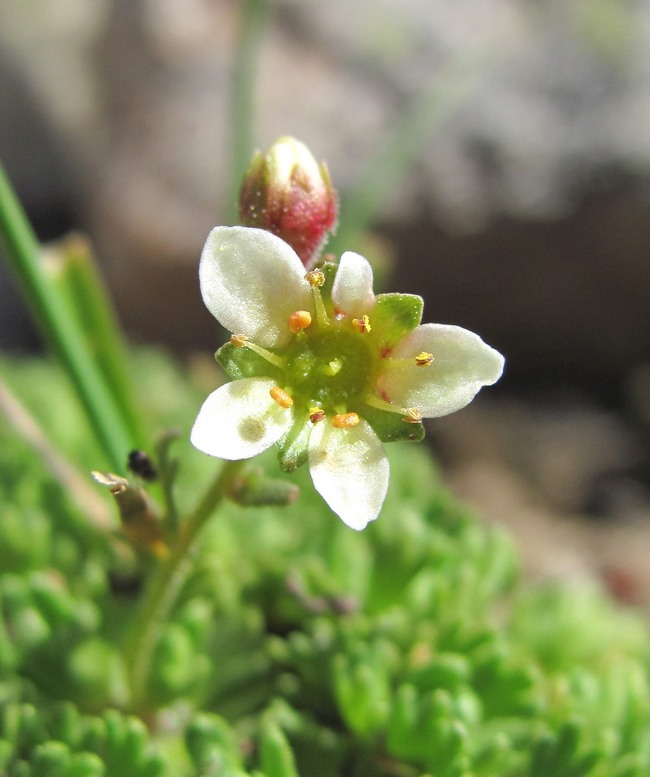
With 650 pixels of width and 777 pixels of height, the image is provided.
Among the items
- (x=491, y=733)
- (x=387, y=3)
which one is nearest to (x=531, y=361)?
(x=387, y=3)

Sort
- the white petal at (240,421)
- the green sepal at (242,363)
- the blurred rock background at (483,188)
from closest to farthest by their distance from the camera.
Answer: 1. the white petal at (240,421)
2. the green sepal at (242,363)
3. the blurred rock background at (483,188)

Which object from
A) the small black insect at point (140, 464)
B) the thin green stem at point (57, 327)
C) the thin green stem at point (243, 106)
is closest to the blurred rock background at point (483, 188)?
the thin green stem at point (243, 106)

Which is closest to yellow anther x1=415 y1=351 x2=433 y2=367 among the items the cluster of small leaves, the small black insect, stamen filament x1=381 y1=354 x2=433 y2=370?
stamen filament x1=381 y1=354 x2=433 y2=370

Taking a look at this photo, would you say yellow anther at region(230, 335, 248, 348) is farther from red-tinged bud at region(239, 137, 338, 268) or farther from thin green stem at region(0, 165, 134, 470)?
thin green stem at region(0, 165, 134, 470)

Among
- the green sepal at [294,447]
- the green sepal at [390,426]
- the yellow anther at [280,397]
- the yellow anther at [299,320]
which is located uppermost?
the yellow anther at [299,320]

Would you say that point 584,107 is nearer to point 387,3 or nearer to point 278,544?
point 387,3

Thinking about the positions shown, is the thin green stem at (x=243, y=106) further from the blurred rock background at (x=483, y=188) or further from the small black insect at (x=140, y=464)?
the blurred rock background at (x=483, y=188)
